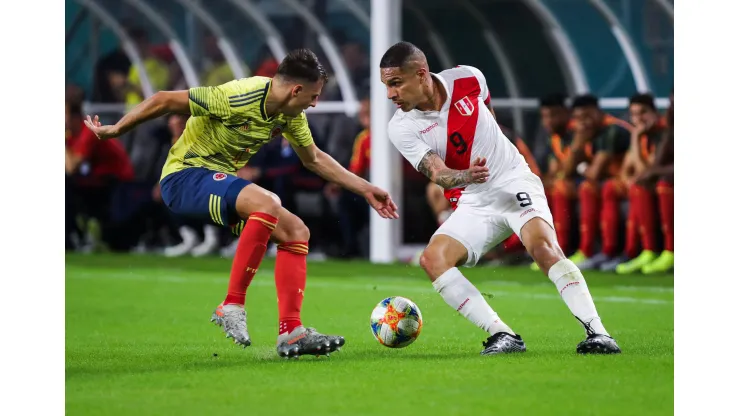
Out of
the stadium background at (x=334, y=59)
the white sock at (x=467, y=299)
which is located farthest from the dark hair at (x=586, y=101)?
the white sock at (x=467, y=299)

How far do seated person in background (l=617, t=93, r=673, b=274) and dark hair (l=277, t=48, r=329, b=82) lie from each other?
5.81 metres

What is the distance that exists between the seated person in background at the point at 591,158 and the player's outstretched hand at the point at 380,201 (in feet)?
19.5

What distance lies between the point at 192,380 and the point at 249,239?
2.67 feet

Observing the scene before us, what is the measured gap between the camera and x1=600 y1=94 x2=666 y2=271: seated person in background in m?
11.6

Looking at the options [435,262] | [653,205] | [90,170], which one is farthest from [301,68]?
[90,170]

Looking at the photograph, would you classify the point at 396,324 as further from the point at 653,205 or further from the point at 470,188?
the point at 653,205

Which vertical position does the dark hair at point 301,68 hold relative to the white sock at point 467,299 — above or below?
above

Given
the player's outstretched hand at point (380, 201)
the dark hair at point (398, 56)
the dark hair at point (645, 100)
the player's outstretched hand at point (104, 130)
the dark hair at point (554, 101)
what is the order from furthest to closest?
the dark hair at point (554, 101) → the dark hair at point (645, 100) → the player's outstretched hand at point (380, 201) → the dark hair at point (398, 56) → the player's outstretched hand at point (104, 130)

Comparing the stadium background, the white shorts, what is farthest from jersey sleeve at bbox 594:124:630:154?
the white shorts

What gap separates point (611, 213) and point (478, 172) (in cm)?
637

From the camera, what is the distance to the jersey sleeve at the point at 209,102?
6.08m

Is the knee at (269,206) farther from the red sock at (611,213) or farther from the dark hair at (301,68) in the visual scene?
the red sock at (611,213)

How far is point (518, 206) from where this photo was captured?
6438 millimetres
